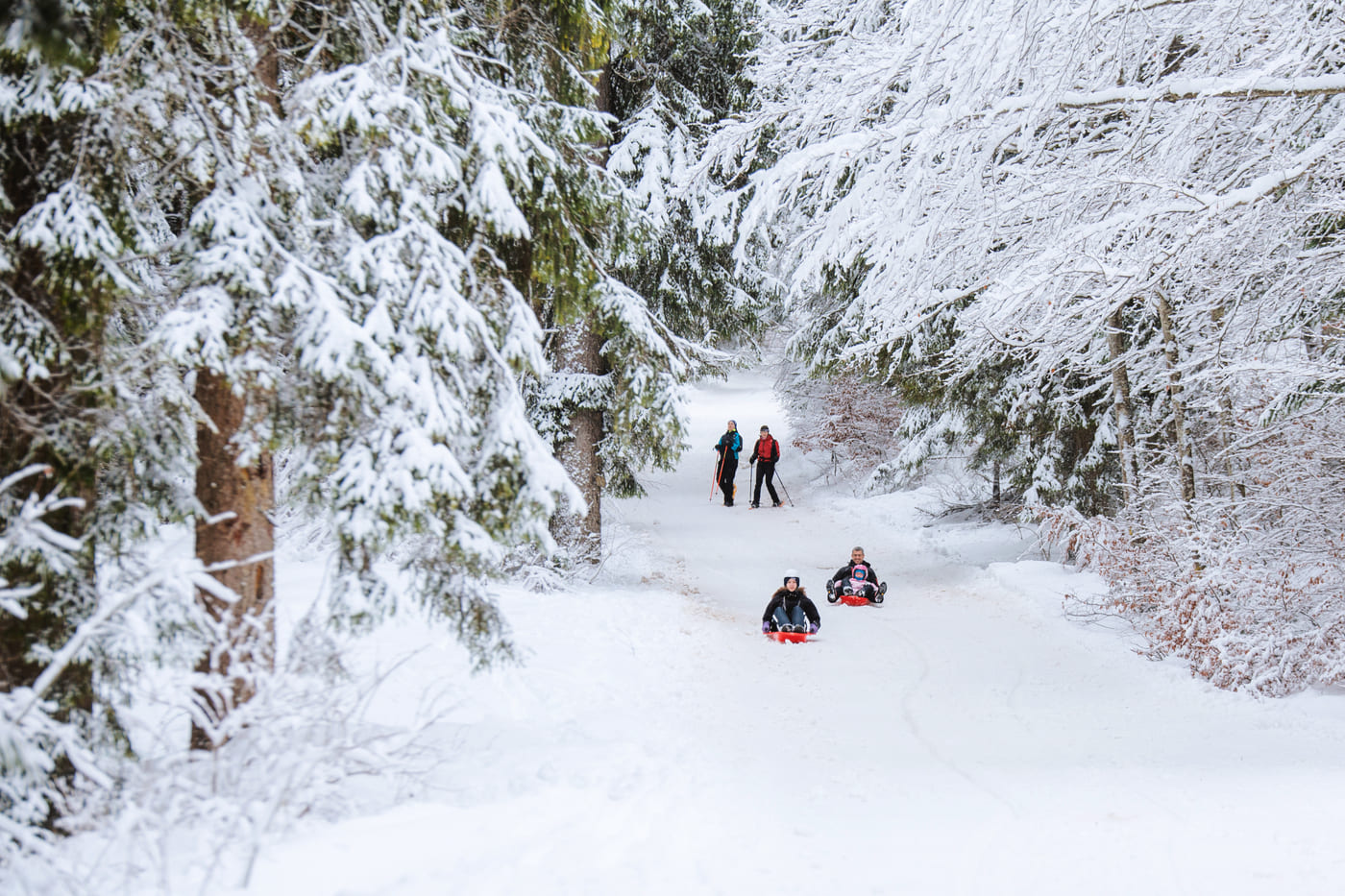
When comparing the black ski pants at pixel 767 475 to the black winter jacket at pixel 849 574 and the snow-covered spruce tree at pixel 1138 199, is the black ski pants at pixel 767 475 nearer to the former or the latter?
the black winter jacket at pixel 849 574

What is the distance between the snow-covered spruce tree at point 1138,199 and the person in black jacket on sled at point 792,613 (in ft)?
9.56

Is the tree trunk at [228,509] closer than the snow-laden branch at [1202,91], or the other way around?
the tree trunk at [228,509]

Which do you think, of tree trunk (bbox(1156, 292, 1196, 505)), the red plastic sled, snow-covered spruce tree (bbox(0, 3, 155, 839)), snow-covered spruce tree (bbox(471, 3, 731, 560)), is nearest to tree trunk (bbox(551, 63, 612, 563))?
snow-covered spruce tree (bbox(471, 3, 731, 560))

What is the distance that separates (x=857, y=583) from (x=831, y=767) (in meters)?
5.63

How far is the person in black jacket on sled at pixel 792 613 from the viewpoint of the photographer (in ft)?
29.7

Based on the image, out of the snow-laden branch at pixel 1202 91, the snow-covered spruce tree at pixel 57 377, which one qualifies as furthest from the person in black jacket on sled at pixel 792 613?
the snow-covered spruce tree at pixel 57 377

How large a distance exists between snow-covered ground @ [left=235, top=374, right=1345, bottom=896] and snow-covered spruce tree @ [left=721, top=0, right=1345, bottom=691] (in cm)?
128

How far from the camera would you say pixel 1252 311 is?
6008 millimetres

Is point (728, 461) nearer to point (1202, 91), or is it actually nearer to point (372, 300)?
point (1202, 91)

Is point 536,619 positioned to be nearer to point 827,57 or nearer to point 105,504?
point 105,504

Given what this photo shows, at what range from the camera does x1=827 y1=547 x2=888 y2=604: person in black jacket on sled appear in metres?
10.8

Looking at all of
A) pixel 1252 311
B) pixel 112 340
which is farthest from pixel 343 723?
pixel 1252 311

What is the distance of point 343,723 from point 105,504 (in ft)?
4.65

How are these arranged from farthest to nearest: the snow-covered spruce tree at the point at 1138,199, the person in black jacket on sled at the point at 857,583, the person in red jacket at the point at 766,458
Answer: the person in red jacket at the point at 766,458 → the person in black jacket on sled at the point at 857,583 → the snow-covered spruce tree at the point at 1138,199
